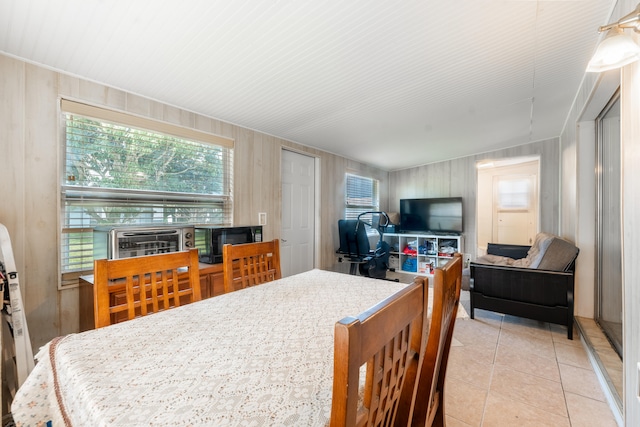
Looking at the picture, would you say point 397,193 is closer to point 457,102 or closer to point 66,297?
point 457,102

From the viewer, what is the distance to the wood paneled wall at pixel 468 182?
4516mm

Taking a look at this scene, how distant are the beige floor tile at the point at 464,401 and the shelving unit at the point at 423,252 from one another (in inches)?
130

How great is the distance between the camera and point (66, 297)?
202cm

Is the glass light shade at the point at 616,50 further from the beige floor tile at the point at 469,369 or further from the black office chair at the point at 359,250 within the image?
the black office chair at the point at 359,250

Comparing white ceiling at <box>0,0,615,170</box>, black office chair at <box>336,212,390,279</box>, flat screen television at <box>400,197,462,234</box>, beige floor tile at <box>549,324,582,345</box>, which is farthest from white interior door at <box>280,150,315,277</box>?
beige floor tile at <box>549,324,582,345</box>

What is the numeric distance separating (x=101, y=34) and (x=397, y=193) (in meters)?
5.61

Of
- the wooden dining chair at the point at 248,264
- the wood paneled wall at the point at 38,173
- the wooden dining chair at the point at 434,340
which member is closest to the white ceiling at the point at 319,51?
the wood paneled wall at the point at 38,173

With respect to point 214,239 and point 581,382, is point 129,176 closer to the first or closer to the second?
point 214,239

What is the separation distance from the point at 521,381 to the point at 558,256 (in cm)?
136

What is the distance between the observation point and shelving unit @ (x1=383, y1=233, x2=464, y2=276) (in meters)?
5.11

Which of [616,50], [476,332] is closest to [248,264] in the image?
[616,50]

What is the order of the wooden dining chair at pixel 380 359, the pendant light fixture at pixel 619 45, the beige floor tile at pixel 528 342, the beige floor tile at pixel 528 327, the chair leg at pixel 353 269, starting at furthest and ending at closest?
1. the chair leg at pixel 353 269
2. the beige floor tile at pixel 528 327
3. the beige floor tile at pixel 528 342
4. the pendant light fixture at pixel 619 45
5. the wooden dining chair at pixel 380 359

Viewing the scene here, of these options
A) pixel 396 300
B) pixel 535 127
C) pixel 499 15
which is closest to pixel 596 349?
pixel 499 15

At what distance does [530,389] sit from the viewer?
73.2 inches
